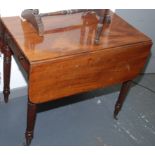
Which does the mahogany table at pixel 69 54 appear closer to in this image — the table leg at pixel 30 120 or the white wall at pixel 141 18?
the table leg at pixel 30 120

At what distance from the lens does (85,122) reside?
7.00ft

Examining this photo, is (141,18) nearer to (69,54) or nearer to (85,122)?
(85,122)

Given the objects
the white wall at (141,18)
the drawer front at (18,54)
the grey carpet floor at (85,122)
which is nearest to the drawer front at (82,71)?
the drawer front at (18,54)

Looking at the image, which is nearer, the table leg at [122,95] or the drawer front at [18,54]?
the drawer front at [18,54]

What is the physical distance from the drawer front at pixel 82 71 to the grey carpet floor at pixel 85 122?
475 millimetres

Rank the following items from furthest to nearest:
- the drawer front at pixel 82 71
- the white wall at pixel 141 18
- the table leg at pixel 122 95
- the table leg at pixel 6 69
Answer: the white wall at pixel 141 18 < the table leg at pixel 122 95 < the table leg at pixel 6 69 < the drawer front at pixel 82 71

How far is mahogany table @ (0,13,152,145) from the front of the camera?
1462mm

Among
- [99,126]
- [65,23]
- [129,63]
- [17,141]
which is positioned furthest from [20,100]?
[129,63]

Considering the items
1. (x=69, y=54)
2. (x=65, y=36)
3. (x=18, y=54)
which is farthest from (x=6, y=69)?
(x=69, y=54)

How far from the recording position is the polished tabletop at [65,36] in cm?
149

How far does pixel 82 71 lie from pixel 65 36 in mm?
240

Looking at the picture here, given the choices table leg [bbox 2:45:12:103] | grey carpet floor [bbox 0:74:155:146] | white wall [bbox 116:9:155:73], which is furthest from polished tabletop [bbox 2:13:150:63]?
grey carpet floor [bbox 0:74:155:146]

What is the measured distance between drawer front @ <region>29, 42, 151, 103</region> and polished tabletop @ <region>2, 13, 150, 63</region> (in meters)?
0.04

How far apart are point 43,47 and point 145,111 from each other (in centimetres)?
121
